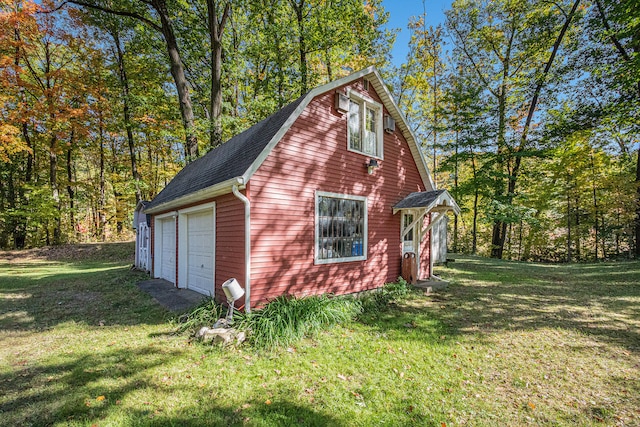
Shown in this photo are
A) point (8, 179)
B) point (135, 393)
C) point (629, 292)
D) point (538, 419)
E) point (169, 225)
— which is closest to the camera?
point (538, 419)

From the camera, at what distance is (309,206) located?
6.36 metres

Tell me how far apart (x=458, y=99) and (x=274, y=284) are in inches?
617

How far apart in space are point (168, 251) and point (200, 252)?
9.67ft

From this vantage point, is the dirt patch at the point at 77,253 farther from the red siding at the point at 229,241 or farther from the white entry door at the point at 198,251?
the red siding at the point at 229,241

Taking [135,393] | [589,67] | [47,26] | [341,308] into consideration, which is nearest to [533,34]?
[589,67]

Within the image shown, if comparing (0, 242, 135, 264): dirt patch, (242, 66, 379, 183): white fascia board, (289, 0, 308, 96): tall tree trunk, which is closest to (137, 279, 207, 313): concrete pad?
(242, 66, 379, 183): white fascia board

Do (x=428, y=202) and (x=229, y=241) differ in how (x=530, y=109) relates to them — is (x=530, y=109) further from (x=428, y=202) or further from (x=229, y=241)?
(x=229, y=241)

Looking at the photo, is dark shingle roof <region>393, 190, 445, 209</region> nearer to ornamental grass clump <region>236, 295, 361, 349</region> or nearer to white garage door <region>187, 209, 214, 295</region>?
ornamental grass clump <region>236, 295, 361, 349</region>

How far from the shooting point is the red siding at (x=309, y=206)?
561 centimetres

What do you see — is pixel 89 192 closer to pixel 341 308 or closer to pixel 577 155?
→ pixel 341 308

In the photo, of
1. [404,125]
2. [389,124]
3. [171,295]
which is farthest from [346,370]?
[404,125]

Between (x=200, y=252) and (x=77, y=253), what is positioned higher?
(x=200, y=252)

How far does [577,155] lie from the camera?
605 inches

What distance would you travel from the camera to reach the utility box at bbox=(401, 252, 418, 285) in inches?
339
